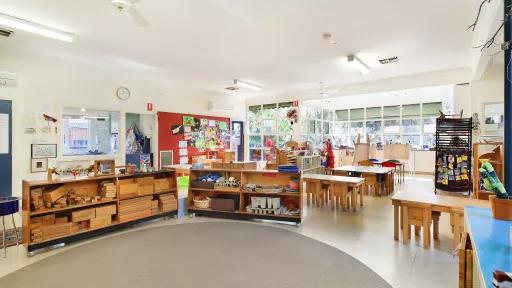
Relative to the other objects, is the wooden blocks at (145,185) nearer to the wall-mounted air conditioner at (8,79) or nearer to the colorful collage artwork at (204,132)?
the wall-mounted air conditioner at (8,79)

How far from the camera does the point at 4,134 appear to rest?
4906mm

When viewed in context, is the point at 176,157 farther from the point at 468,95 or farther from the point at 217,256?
the point at 468,95

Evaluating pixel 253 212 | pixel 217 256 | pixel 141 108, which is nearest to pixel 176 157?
pixel 141 108

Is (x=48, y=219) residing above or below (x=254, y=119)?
below

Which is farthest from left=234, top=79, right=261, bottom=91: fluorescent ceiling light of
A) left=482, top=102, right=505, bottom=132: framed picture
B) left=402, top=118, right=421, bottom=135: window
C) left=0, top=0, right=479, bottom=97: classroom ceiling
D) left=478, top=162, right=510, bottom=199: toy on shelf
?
left=402, top=118, right=421, bottom=135: window

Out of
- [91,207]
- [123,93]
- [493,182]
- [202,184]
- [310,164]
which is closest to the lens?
[493,182]

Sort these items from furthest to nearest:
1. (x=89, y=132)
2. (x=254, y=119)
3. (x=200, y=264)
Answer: (x=254, y=119) < (x=89, y=132) < (x=200, y=264)

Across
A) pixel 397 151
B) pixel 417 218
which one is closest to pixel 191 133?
pixel 417 218

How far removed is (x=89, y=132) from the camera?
6.45 metres

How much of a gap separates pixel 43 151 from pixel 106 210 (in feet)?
8.98

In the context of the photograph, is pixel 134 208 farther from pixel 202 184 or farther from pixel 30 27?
pixel 30 27

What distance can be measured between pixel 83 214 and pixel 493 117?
337 inches

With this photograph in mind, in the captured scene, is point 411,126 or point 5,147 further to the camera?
point 411,126

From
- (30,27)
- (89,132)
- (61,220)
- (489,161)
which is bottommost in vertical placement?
(61,220)
